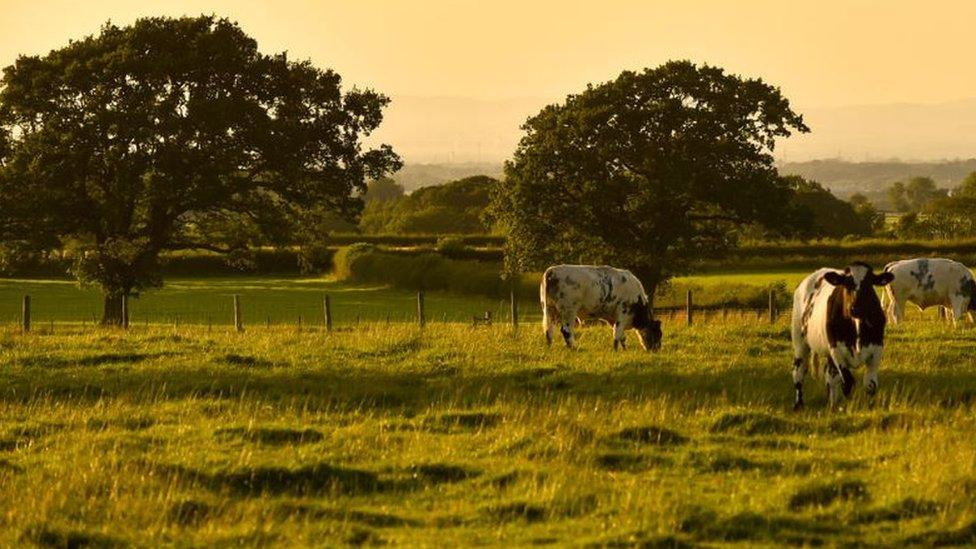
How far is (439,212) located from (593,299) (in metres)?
116

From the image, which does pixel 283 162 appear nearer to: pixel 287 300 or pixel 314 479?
Answer: pixel 287 300

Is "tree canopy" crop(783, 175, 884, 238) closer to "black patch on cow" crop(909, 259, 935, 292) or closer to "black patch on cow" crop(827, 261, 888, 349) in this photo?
"black patch on cow" crop(909, 259, 935, 292)

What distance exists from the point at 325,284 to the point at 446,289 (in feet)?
43.7

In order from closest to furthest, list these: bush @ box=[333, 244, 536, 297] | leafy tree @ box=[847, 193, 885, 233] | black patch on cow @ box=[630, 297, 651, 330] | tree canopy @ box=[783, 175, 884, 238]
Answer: black patch on cow @ box=[630, 297, 651, 330] → bush @ box=[333, 244, 536, 297] → tree canopy @ box=[783, 175, 884, 238] → leafy tree @ box=[847, 193, 885, 233]

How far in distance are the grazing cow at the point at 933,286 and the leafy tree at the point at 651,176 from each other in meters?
16.2

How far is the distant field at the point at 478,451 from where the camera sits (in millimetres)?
13039

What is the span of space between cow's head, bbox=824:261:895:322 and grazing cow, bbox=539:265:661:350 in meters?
9.88

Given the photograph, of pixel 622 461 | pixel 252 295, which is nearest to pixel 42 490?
pixel 622 461

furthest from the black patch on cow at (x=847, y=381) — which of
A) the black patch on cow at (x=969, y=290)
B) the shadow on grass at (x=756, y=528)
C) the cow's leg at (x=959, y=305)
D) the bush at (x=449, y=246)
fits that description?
the bush at (x=449, y=246)

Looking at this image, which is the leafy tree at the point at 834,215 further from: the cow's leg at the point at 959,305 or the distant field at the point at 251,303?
the cow's leg at the point at 959,305

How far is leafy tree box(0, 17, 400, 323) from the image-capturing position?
47.2 m

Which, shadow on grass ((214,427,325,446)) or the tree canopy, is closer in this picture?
shadow on grass ((214,427,325,446))

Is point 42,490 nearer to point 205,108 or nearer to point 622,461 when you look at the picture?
point 622,461

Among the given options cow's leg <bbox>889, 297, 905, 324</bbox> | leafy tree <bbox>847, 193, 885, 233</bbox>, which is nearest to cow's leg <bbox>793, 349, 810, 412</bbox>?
cow's leg <bbox>889, 297, 905, 324</bbox>
